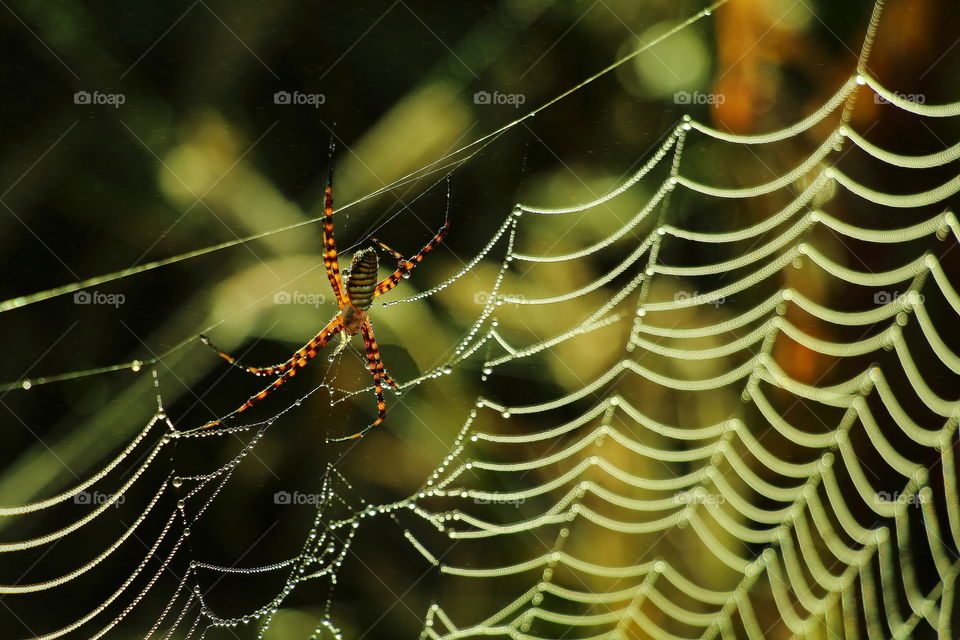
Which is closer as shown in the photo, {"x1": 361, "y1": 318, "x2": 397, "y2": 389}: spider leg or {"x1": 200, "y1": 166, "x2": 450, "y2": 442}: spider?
{"x1": 200, "y1": 166, "x2": 450, "y2": 442}: spider

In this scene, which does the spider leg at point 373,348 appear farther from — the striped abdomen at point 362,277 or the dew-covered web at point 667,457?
the striped abdomen at point 362,277

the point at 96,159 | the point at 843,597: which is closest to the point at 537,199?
the point at 96,159

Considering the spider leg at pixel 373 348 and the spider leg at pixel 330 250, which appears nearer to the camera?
the spider leg at pixel 330 250

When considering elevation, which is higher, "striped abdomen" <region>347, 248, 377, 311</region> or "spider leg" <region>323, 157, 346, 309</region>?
"spider leg" <region>323, 157, 346, 309</region>

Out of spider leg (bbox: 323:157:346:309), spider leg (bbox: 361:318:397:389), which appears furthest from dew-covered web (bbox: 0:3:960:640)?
spider leg (bbox: 323:157:346:309)

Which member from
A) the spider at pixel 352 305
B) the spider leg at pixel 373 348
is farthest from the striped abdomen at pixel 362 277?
the spider leg at pixel 373 348

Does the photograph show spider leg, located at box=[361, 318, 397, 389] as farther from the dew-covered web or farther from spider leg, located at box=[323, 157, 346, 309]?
spider leg, located at box=[323, 157, 346, 309]

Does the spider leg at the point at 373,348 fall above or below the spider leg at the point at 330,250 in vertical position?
below

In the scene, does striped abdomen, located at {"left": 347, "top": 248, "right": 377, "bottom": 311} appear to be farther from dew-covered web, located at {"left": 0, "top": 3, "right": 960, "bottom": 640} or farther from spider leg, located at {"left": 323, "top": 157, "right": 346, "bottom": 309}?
dew-covered web, located at {"left": 0, "top": 3, "right": 960, "bottom": 640}
